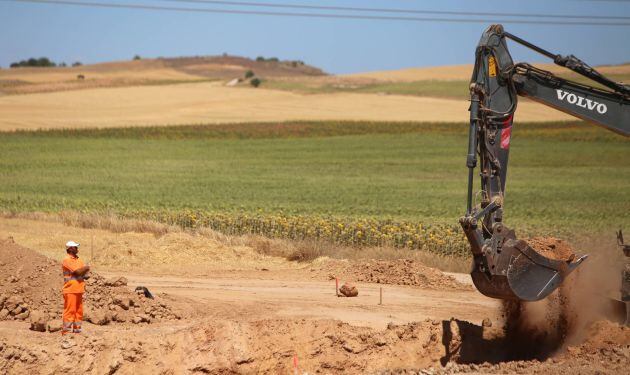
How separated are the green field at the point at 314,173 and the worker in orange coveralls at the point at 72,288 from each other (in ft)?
49.9

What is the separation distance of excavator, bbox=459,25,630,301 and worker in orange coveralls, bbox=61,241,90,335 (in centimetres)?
604

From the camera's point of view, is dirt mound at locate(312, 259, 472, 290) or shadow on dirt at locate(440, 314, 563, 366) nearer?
shadow on dirt at locate(440, 314, 563, 366)

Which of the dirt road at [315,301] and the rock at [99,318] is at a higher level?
the rock at [99,318]

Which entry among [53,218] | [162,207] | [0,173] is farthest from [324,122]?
[53,218]

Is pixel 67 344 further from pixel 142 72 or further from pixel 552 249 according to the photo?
pixel 142 72

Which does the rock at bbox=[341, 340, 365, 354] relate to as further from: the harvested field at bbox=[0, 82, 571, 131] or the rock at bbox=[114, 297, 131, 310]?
the harvested field at bbox=[0, 82, 571, 131]

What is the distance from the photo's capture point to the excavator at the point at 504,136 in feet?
44.3

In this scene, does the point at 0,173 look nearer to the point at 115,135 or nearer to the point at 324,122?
the point at 115,135

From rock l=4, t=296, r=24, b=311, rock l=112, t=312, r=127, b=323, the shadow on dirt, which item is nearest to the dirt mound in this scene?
the shadow on dirt

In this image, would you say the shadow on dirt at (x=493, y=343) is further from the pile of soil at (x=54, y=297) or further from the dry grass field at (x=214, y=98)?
the dry grass field at (x=214, y=98)

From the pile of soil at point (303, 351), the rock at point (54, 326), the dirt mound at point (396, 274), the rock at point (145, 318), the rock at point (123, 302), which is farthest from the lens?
the dirt mound at point (396, 274)

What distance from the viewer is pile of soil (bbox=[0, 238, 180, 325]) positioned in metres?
15.6

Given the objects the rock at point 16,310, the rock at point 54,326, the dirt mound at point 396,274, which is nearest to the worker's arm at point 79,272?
the rock at point 54,326

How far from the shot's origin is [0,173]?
1740 inches
